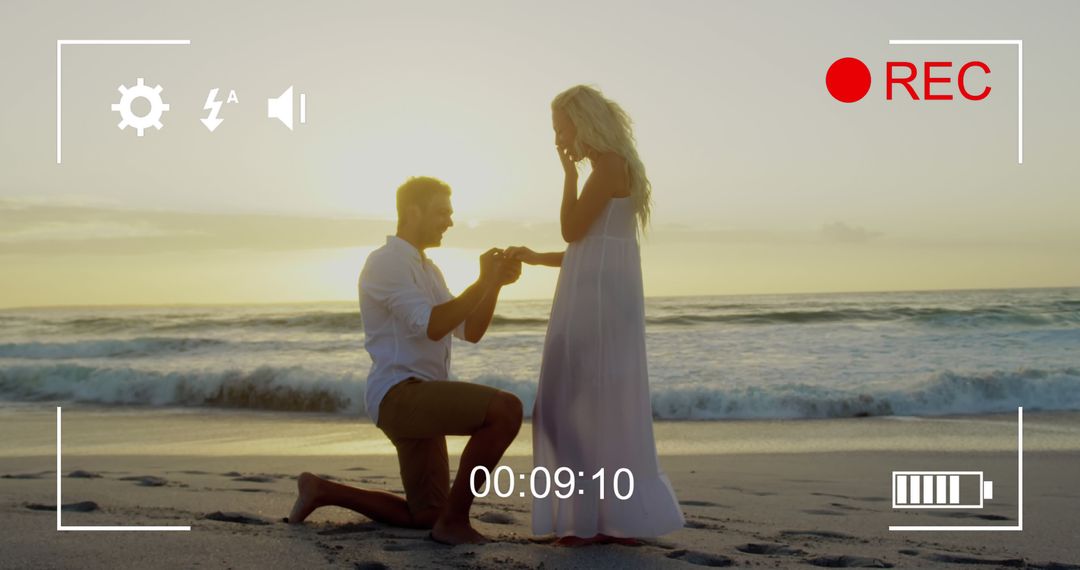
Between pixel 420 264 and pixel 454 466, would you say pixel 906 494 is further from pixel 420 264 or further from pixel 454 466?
pixel 420 264

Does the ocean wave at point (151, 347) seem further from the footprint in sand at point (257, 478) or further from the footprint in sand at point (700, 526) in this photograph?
the footprint in sand at point (700, 526)

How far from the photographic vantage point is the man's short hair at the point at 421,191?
4434 mm

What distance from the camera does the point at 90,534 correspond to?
4.36 meters

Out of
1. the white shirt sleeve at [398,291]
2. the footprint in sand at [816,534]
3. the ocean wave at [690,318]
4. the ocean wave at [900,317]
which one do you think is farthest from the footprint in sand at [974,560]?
the ocean wave at [900,317]

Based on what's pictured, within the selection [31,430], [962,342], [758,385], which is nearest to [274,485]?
[31,430]

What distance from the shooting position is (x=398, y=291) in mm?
4227

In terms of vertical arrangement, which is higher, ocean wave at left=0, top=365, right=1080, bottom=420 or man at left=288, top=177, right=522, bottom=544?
man at left=288, top=177, right=522, bottom=544

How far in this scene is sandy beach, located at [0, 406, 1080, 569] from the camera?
408 cm

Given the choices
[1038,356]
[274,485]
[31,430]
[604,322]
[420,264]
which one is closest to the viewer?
[604,322]

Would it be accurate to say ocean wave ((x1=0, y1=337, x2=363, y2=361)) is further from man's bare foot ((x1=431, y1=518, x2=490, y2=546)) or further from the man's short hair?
man's bare foot ((x1=431, y1=518, x2=490, y2=546))

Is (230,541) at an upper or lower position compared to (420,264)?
lower

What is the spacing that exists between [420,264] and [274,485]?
2.45m

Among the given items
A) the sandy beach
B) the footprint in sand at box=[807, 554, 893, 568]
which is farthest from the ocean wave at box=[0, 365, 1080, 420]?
the footprint in sand at box=[807, 554, 893, 568]

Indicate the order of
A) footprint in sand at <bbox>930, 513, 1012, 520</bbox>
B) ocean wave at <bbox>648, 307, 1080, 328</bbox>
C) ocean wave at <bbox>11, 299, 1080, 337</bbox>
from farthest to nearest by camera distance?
ocean wave at <bbox>11, 299, 1080, 337</bbox>, ocean wave at <bbox>648, 307, 1080, 328</bbox>, footprint in sand at <bbox>930, 513, 1012, 520</bbox>
